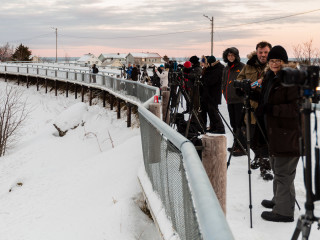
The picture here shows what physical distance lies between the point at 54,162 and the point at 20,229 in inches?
415

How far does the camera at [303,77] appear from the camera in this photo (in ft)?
6.74

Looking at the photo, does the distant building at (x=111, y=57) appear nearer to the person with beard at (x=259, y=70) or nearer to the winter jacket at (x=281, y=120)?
the person with beard at (x=259, y=70)

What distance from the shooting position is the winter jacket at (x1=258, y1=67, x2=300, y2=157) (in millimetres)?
3812

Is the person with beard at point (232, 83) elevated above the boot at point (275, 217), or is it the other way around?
the person with beard at point (232, 83)

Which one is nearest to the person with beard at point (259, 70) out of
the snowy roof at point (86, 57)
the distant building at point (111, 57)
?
the distant building at point (111, 57)

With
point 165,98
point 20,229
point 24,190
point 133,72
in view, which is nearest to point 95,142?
point 133,72

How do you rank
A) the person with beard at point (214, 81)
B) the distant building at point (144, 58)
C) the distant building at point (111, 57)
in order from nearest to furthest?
the person with beard at point (214, 81)
the distant building at point (144, 58)
the distant building at point (111, 57)

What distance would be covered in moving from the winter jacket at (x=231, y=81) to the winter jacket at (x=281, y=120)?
3.07m

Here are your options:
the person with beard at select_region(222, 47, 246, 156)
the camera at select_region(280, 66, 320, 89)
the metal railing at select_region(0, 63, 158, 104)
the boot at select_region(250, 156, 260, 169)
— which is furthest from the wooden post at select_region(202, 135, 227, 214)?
the metal railing at select_region(0, 63, 158, 104)

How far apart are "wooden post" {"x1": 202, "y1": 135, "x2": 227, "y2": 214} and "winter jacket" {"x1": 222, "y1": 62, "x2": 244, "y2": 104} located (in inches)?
141

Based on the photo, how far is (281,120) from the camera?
387cm

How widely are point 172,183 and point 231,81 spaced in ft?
13.1

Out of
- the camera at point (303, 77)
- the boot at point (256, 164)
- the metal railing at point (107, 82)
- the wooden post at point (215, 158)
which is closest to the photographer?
the camera at point (303, 77)

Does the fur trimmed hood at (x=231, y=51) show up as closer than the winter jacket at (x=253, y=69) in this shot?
No
